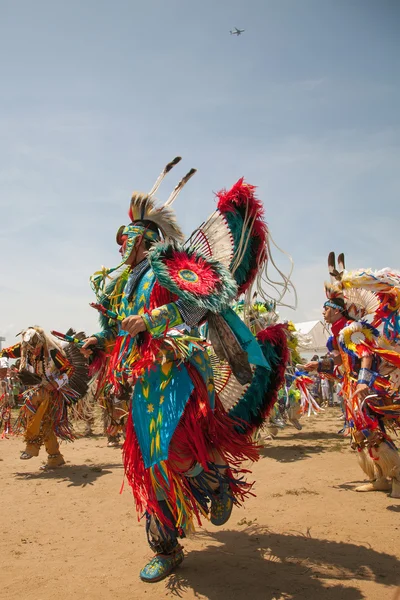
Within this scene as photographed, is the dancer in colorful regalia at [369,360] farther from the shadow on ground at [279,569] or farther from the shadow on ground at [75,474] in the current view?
the shadow on ground at [75,474]

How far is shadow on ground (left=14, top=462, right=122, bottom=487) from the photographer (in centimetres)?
595

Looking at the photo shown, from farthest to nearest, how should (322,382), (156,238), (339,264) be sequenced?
(322,382) < (339,264) < (156,238)

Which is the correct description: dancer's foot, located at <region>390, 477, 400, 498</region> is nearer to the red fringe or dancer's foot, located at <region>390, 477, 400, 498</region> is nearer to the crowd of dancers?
the crowd of dancers

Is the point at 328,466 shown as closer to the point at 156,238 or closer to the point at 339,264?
the point at 339,264

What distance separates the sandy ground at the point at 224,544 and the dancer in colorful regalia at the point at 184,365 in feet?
1.03

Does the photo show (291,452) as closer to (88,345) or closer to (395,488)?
(395,488)

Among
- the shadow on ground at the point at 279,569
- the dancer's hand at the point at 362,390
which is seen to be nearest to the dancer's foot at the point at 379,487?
the dancer's hand at the point at 362,390

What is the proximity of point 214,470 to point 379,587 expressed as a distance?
117 centimetres

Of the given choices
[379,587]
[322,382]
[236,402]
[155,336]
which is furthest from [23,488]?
[322,382]

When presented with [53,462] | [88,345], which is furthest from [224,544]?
[53,462]

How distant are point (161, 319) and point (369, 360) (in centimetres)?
265

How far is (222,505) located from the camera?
10.7 ft

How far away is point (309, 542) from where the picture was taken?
3602mm

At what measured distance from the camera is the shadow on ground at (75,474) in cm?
595
